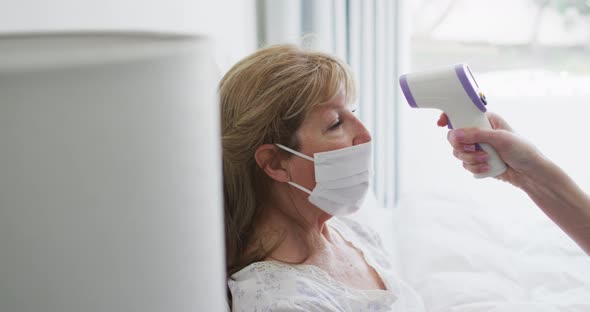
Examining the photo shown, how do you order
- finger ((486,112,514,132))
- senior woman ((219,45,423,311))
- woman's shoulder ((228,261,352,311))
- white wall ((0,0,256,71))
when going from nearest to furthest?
white wall ((0,0,256,71))
woman's shoulder ((228,261,352,311))
senior woman ((219,45,423,311))
finger ((486,112,514,132))

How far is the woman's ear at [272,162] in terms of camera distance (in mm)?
1304

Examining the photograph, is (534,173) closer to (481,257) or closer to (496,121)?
(496,121)

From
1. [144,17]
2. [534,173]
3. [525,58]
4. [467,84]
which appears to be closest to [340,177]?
[467,84]

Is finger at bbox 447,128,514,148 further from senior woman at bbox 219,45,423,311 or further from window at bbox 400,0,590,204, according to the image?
window at bbox 400,0,590,204

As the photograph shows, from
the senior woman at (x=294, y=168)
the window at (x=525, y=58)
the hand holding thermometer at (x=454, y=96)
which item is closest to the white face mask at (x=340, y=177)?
the senior woman at (x=294, y=168)

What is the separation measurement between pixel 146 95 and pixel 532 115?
12.7 feet

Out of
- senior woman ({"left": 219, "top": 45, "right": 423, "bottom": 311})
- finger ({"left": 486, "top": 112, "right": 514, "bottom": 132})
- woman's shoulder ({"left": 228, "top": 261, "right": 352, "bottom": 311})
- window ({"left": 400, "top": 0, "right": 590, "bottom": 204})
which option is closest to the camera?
woman's shoulder ({"left": 228, "top": 261, "right": 352, "bottom": 311})

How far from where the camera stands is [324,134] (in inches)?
51.8

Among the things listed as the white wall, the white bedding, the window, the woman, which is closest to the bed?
the white bedding

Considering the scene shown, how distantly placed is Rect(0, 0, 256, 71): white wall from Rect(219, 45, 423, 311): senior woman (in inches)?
8.9

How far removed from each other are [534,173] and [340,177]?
1.51ft

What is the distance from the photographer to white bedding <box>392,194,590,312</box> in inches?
60.1

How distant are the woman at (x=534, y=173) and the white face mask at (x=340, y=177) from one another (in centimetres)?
22

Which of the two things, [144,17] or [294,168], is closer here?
[294,168]
